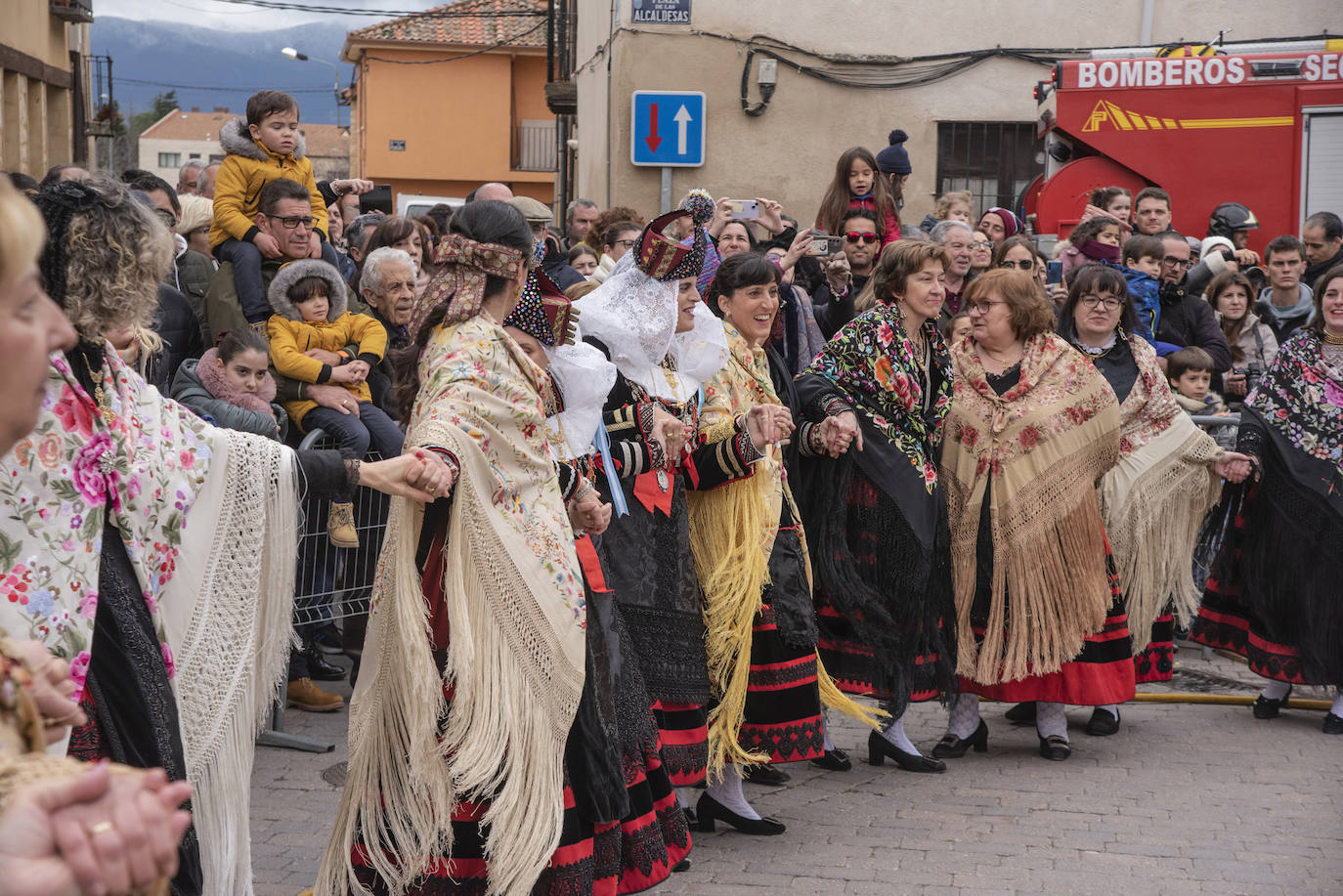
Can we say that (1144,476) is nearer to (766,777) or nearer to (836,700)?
(836,700)

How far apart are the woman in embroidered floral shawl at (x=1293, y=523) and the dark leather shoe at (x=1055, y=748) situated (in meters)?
1.34

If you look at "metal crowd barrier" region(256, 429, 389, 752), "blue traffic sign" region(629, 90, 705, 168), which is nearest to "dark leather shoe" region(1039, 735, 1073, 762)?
"metal crowd barrier" region(256, 429, 389, 752)

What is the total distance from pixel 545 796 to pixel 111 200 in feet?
5.72

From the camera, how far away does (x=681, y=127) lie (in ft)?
45.1

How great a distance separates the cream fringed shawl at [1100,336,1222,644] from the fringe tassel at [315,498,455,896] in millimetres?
3959

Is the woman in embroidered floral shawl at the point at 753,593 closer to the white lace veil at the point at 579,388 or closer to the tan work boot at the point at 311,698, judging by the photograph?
the white lace veil at the point at 579,388

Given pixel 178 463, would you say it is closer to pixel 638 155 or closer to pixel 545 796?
pixel 545 796

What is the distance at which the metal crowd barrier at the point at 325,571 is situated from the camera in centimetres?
541

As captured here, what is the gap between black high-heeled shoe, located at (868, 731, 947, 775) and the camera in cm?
576

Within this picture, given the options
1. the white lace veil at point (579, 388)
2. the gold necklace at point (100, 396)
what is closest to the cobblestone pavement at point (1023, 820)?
the white lace veil at point (579, 388)

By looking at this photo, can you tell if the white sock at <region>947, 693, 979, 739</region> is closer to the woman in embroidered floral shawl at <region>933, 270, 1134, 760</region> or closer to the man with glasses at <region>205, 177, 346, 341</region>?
the woman in embroidered floral shawl at <region>933, 270, 1134, 760</region>

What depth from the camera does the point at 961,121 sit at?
16.1m

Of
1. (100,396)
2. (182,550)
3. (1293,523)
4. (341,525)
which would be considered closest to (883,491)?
(341,525)

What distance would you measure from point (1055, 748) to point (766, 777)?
4.36 ft
